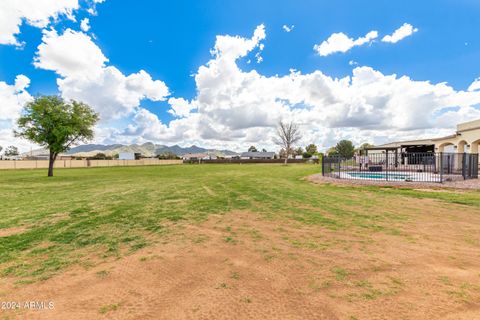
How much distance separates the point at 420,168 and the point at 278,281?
24.7 meters

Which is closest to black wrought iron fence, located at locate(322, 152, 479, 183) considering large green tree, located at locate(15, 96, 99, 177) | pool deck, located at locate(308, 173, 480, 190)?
pool deck, located at locate(308, 173, 480, 190)

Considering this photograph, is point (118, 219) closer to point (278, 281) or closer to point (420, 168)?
point (278, 281)

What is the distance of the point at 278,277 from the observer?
3.43m

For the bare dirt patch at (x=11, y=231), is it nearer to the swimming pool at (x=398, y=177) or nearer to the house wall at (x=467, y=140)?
the swimming pool at (x=398, y=177)

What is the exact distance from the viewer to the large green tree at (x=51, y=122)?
866 inches

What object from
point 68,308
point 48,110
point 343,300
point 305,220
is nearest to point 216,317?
point 343,300

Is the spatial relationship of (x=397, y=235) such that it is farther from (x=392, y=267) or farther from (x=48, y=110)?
(x=48, y=110)

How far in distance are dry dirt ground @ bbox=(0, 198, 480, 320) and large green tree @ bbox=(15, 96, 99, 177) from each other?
2406 centimetres

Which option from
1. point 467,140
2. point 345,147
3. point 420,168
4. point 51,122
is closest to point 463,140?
point 467,140

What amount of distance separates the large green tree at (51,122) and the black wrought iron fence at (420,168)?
81.4ft

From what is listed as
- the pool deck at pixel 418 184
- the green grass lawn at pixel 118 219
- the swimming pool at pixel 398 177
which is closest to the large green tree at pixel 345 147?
the swimming pool at pixel 398 177

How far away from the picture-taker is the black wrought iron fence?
606 inches

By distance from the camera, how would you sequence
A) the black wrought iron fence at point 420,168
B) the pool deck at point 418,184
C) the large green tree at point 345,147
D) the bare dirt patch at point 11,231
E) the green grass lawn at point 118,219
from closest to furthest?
the green grass lawn at point 118,219 → the bare dirt patch at point 11,231 → the pool deck at point 418,184 → the black wrought iron fence at point 420,168 → the large green tree at point 345,147

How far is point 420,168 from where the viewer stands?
21.6 metres
